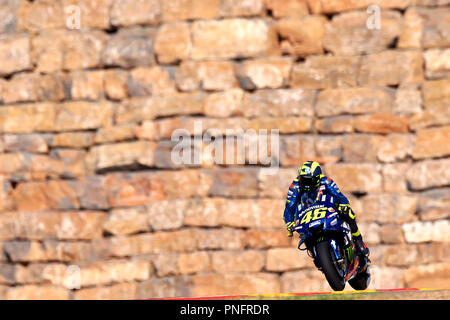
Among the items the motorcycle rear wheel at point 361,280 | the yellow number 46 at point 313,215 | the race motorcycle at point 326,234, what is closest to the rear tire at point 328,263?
the race motorcycle at point 326,234

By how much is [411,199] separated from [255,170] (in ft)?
5.90

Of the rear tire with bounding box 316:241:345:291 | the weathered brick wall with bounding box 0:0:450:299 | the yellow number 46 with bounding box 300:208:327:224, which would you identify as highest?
the weathered brick wall with bounding box 0:0:450:299

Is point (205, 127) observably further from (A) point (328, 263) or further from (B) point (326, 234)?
(A) point (328, 263)

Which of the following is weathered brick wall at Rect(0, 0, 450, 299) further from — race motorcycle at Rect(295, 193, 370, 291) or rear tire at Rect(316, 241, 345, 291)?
rear tire at Rect(316, 241, 345, 291)

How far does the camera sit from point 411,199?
9172 millimetres

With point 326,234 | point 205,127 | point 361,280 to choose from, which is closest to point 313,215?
point 326,234

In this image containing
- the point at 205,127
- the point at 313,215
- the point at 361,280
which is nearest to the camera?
the point at 313,215

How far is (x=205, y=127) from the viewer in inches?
376

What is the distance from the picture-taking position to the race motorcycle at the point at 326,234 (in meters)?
6.60

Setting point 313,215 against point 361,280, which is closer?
point 313,215

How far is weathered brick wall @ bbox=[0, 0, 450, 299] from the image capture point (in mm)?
9195

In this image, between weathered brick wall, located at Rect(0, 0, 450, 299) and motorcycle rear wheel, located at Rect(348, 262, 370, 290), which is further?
weathered brick wall, located at Rect(0, 0, 450, 299)

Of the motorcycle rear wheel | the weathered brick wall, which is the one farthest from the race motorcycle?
the weathered brick wall

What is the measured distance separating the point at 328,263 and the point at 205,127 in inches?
132
